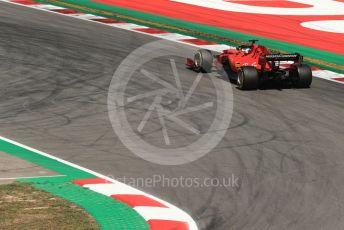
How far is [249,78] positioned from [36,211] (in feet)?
29.7

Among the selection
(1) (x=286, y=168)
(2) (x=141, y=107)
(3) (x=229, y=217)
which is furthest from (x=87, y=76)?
(3) (x=229, y=217)

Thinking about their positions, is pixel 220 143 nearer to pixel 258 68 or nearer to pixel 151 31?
pixel 258 68

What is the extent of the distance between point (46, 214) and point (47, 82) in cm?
851

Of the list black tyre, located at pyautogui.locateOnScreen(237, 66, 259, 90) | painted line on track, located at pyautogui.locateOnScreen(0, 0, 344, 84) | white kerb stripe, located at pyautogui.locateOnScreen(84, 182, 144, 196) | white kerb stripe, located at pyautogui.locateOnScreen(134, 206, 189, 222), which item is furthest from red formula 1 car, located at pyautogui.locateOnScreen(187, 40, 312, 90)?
white kerb stripe, located at pyautogui.locateOnScreen(134, 206, 189, 222)

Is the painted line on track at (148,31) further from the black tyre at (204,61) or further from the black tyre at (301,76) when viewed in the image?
the black tyre at (204,61)

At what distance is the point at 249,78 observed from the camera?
19.0m

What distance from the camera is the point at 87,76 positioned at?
19.7m

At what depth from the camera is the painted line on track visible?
22.2m

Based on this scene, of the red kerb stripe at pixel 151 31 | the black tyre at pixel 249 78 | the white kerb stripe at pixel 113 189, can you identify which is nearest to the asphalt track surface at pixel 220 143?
the black tyre at pixel 249 78

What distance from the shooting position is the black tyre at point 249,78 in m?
19.0

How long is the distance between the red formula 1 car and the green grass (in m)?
8.32

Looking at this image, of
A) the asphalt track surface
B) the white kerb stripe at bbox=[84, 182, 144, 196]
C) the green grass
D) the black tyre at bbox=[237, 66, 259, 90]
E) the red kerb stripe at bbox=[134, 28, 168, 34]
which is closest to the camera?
the green grass

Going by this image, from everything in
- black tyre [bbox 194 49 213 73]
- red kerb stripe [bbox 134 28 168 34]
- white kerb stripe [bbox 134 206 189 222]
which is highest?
black tyre [bbox 194 49 213 73]

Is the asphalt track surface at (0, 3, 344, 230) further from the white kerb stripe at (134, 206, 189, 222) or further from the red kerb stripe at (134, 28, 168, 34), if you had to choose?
the red kerb stripe at (134, 28, 168, 34)
